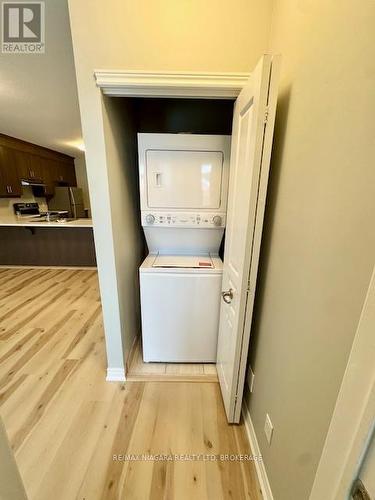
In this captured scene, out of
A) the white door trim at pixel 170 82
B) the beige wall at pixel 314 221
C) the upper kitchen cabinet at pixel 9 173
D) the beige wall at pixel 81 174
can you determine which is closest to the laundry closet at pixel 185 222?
the white door trim at pixel 170 82

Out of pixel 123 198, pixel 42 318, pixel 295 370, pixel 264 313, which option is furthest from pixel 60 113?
pixel 295 370

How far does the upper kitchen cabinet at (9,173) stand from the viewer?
422 cm

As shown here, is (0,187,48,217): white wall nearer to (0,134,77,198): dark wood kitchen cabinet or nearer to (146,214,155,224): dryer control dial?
(0,134,77,198): dark wood kitchen cabinet

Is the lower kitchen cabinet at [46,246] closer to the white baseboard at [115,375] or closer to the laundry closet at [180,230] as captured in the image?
the laundry closet at [180,230]

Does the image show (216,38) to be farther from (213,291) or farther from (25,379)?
(25,379)

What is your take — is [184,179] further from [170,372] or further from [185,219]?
[170,372]

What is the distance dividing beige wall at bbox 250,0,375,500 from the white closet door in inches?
4.0

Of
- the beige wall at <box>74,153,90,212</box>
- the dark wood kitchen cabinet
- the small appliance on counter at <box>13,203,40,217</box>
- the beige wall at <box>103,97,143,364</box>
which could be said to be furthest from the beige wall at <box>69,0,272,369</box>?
the beige wall at <box>74,153,90,212</box>

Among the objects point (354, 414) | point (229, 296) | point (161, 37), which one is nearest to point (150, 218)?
point (229, 296)

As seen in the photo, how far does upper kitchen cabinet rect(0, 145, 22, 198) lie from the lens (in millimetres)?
4223

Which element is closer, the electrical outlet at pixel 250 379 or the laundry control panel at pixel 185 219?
the electrical outlet at pixel 250 379

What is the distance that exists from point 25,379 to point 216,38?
2698mm

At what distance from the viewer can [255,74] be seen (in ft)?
2.98

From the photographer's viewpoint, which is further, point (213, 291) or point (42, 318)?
point (42, 318)
